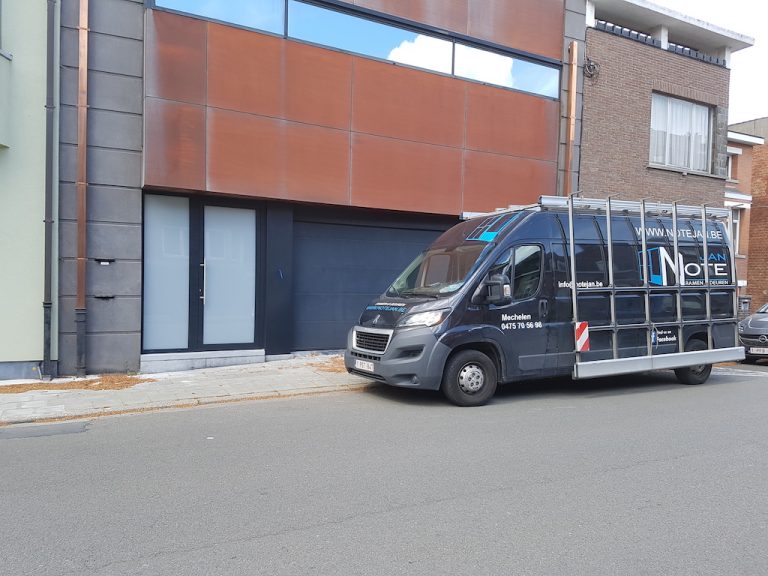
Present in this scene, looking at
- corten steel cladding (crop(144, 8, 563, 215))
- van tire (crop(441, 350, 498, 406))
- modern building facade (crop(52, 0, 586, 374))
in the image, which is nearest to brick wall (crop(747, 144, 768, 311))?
modern building facade (crop(52, 0, 586, 374))

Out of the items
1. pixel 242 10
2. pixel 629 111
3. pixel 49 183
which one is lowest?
pixel 49 183

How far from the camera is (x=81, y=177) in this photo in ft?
32.4

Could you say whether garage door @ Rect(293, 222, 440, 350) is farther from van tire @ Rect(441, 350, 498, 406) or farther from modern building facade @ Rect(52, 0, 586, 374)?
van tire @ Rect(441, 350, 498, 406)

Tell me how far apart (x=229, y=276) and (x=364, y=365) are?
4085 millimetres

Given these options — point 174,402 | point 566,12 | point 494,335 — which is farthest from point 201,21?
point 566,12

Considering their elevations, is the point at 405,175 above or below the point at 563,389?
above

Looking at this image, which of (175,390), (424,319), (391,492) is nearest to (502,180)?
(424,319)

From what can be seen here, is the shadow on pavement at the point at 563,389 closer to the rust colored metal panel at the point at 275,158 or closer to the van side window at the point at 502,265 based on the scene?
the van side window at the point at 502,265

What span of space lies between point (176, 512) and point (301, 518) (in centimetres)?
94

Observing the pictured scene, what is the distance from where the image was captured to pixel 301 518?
4.32m

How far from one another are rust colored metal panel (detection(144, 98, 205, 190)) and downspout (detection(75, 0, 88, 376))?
0.94 m

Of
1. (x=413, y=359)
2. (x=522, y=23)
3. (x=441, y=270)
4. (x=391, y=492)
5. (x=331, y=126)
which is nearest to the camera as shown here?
(x=391, y=492)

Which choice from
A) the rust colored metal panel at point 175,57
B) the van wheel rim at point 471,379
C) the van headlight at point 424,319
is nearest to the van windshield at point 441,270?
the van headlight at point 424,319

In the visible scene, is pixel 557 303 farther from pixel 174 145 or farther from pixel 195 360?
pixel 174 145
